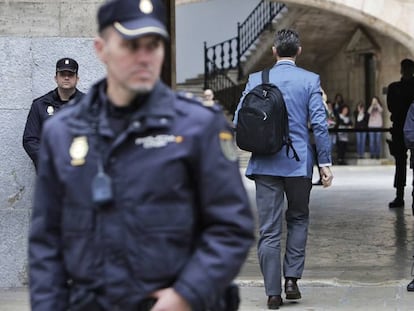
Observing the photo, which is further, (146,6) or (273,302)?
(273,302)

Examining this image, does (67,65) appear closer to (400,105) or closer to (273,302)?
(273,302)

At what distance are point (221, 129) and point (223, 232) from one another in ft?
0.97

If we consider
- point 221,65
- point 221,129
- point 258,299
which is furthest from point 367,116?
point 221,129

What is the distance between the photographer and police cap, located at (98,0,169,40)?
266 centimetres

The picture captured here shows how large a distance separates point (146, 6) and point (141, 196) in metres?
0.54

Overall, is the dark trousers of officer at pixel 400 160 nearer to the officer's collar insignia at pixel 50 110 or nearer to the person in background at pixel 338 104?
the officer's collar insignia at pixel 50 110

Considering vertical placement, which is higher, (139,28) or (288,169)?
(139,28)

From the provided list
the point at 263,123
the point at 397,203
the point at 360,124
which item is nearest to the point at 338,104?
the point at 360,124

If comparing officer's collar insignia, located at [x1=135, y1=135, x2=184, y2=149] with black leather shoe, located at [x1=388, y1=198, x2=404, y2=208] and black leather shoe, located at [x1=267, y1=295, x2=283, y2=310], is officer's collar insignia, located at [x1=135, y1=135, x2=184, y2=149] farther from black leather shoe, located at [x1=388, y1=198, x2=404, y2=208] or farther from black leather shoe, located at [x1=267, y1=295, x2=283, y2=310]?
black leather shoe, located at [x1=388, y1=198, x2=404, y2=208]

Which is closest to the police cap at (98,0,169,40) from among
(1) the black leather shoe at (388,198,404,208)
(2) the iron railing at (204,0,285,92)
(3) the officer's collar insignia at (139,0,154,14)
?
(3) the officer's collar insignia at (139,0,154,14)

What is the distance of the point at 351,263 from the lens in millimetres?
8609

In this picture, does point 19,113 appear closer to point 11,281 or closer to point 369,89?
point 11,281

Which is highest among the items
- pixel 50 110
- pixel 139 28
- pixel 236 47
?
pixel 236 47

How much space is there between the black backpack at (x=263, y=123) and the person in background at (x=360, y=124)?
19770mm
